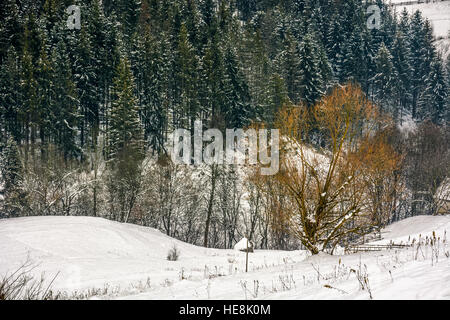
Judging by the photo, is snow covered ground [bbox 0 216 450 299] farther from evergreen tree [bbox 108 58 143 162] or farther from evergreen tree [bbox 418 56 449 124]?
evergreen tree [bbox 418 56 449 124]

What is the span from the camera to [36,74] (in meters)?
44.4

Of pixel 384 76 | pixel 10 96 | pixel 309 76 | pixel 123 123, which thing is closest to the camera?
pixel 123 123

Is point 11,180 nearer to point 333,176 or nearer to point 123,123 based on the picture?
point 123,123

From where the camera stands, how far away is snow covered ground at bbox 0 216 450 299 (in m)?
6.00

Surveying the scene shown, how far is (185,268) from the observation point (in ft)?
51.9

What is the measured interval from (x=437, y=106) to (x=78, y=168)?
69.7 m

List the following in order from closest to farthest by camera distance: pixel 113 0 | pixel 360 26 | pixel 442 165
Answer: pixel 442 165
pixel 113 0
pixel 360 26

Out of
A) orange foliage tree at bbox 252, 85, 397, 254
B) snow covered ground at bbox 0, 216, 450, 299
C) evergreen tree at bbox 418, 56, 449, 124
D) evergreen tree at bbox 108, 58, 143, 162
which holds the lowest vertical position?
Result: snow covered ground at bbox 0, 216, 450, 299

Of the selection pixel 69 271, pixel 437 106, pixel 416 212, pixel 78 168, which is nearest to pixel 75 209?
pixel 78 168

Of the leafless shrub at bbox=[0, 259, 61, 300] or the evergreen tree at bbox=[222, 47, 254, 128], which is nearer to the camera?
the leafless shrub at bbox=[0, 259, 61, 300]

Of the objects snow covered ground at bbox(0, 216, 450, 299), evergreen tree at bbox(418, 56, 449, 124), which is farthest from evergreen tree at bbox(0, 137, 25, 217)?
evergreen tree at bbox(418, 56, 449, 124)

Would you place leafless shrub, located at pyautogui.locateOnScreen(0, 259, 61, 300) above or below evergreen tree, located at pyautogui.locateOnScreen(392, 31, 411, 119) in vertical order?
below

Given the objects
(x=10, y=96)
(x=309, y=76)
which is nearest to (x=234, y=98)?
(x=309, y=76)

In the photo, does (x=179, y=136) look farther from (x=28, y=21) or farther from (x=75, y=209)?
(x=28, y=21)
